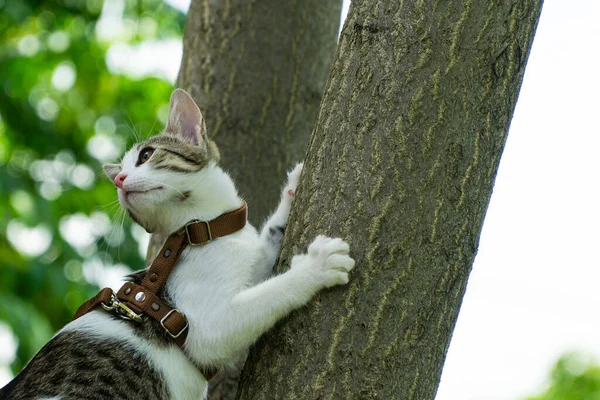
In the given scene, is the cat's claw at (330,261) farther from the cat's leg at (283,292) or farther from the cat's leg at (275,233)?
the cat's leg at (275,233)

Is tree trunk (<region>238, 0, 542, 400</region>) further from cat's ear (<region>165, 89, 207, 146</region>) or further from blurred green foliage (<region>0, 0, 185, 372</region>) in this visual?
blurred green foliage (<region>0, 0, 185, 372</region>)

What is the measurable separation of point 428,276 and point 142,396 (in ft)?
3.67

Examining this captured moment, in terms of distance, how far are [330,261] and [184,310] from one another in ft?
2.33

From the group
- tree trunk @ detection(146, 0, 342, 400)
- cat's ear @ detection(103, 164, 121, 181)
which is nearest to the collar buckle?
cat's ear @ detection(103, 164, 121, 181)

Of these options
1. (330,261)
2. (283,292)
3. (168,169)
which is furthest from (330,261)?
(168,169)

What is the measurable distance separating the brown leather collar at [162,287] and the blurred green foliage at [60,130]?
12.2 feet

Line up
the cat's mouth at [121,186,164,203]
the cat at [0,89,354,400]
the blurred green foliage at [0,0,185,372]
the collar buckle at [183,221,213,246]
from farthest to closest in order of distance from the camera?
the blurred green foliage at [0,0,185,372], the cat's mouth at [121,186,164,203], the collar buckle at [183,221,213,246], the cat at [0,89,354,400]

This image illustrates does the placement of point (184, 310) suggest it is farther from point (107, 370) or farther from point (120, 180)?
point (120, 180)

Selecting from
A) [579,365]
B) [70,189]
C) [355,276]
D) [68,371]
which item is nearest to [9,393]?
[68,371]

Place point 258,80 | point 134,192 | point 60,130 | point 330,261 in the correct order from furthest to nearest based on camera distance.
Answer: point 60,130 → point 258,80 → point 134,192 → point 330,261

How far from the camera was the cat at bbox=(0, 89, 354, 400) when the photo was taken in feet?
8.33

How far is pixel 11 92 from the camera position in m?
7.76

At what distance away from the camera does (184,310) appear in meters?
2.75

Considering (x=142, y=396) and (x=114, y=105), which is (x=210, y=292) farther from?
(x=114, y=105)
